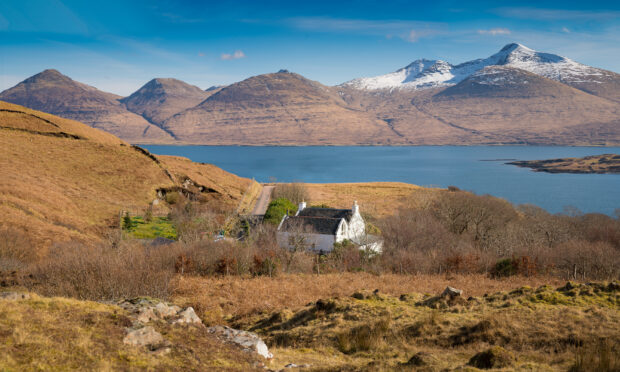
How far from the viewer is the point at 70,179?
69.9m

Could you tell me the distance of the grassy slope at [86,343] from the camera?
386 inches

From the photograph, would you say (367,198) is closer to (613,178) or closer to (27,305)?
(27,305)

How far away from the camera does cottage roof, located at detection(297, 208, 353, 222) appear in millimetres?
53812

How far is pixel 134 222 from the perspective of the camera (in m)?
56.0

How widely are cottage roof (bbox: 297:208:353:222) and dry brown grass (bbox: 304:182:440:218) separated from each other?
17.3 m

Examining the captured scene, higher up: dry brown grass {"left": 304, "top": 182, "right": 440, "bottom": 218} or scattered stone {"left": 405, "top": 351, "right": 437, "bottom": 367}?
scattered stone {"left": 405, "top": 351, "right": 437, "bottom": 367}

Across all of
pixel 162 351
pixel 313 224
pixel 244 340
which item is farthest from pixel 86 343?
pixel 313 224

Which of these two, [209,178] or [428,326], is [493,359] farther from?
[209,178]

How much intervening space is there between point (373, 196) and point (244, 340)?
294 feet

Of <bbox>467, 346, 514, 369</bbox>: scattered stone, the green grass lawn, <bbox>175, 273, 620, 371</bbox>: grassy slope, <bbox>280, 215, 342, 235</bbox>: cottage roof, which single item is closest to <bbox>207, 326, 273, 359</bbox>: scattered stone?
<bbox>175, 273, 620, 371</bbox>: grassy slope

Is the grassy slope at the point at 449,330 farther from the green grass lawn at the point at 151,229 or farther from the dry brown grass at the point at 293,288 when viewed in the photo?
the green grass lawn at the point at 151,229

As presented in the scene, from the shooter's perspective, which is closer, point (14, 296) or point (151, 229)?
point (14, 296)

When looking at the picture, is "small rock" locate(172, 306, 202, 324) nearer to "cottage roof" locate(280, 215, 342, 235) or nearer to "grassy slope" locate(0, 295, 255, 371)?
"grassy slope" locate(0, 295, 255, 371)

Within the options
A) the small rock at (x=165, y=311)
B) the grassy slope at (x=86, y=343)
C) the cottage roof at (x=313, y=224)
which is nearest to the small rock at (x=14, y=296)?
the grassy slope at (x=86, y=343)
